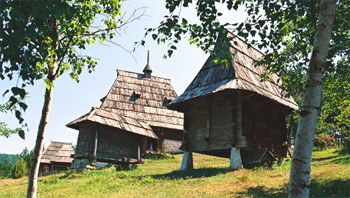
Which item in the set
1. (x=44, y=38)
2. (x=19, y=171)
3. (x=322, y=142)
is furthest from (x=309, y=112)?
(x=19, y=171)

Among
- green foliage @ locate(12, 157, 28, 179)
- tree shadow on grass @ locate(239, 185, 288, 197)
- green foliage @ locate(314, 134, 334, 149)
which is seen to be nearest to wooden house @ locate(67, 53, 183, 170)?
green foliage @ locate(12, 157, 28, 179)

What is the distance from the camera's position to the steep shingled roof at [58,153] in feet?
106

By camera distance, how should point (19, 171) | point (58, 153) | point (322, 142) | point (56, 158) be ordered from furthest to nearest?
point (58, 153) < point (56, 158) < point (19, 171) < point (322, 142)

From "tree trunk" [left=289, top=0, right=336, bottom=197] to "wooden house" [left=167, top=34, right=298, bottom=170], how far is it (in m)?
8.19

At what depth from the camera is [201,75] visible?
16781mm

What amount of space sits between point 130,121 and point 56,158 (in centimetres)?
1353

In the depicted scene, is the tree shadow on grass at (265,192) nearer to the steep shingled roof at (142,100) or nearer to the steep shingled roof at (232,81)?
the steep shingled roof at (232,81)

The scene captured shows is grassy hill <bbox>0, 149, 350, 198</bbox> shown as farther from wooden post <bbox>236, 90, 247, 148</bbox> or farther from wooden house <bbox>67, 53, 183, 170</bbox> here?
wooden house <bbox>67, 53, 183, 170</bbox>

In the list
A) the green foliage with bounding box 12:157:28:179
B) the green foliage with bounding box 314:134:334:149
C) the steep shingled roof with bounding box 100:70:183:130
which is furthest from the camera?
the steep shingled roof with bounding box 100:70:183:130

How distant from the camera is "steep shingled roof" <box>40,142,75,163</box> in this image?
106 ft

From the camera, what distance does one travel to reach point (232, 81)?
46.6 ft

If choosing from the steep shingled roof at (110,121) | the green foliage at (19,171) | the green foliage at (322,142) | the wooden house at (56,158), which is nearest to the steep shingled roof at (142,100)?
the steep shingled roof at (110,121)

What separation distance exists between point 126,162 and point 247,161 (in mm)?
9879

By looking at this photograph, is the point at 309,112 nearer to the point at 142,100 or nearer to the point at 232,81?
the point at 232,81
